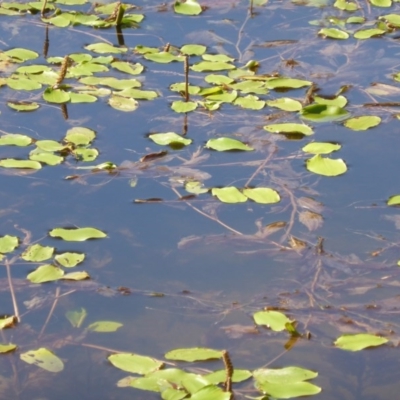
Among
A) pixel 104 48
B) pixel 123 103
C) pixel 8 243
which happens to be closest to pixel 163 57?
pixel 104 48

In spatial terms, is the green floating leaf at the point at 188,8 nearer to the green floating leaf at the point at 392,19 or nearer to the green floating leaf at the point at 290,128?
the green floating leaf at the point at 392,19

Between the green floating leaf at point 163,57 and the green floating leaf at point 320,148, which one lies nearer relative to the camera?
the green floating leaf at point 320,148

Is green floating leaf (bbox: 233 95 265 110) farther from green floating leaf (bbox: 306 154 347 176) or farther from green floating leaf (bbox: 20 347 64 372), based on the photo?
green floating leaf (bbox: 20 347 64 372)

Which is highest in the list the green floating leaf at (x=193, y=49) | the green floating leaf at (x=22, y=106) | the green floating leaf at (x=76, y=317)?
the green floating leaf at (x=193, y=49)

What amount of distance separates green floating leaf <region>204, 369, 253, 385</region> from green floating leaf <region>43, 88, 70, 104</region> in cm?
148

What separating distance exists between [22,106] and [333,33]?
4.56 feet

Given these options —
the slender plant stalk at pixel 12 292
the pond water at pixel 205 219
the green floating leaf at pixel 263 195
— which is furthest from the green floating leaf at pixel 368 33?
the slender plant stalk at pixel 12 292

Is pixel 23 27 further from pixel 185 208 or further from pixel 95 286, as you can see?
pixel 95 286

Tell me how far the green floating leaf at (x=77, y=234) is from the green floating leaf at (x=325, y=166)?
71 cm

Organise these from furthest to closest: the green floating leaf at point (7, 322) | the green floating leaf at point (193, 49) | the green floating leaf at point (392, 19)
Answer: the green floating leaf at point (392, 19) < the green floating leaf at point (193, 49) < the green floating leaf at point (7, 322)

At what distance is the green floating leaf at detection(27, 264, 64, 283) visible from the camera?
222 centimetres

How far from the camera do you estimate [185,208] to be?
2537mm

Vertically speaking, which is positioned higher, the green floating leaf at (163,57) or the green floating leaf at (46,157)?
the green floating leaf at (163,57)

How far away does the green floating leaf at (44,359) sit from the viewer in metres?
1.95
